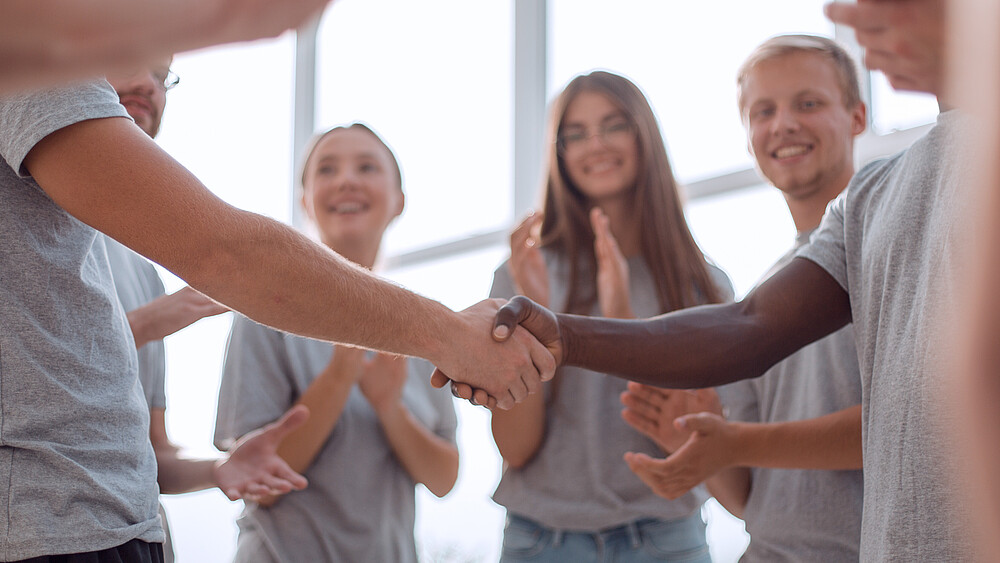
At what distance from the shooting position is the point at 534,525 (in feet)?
5.98

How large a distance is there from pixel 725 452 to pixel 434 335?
1.78 feet

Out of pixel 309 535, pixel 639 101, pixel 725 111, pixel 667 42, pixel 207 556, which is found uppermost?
pixel 667 42

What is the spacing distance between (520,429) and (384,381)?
380 millimetres

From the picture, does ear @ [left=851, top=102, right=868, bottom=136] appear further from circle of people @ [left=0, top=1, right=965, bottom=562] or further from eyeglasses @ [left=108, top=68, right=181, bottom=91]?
eyeglasses @ [left=108, top=68, right=181, bottom=91]

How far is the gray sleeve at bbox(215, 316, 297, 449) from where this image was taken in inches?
79.9

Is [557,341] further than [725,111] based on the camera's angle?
No

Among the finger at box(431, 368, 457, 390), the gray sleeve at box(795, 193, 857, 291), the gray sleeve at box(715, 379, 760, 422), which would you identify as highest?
the gray sleeve at box(795, 193, 857, 291)

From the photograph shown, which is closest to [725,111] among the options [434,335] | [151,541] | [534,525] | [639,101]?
[639,101]

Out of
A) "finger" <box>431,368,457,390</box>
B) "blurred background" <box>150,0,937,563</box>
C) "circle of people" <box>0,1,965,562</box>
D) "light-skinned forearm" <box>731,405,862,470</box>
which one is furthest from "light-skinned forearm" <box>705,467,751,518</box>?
"blurred background" <box>150,0,937,563</box>

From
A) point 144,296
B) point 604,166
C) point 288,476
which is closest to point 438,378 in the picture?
point 288,476

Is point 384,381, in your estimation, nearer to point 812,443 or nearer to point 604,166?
point 604,166

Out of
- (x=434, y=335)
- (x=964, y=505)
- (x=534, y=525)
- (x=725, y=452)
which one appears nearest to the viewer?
(x=964, y=505)

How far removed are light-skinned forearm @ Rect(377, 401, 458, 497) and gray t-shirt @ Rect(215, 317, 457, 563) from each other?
4 cm

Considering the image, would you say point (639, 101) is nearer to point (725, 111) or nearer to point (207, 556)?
point (725, 111)
